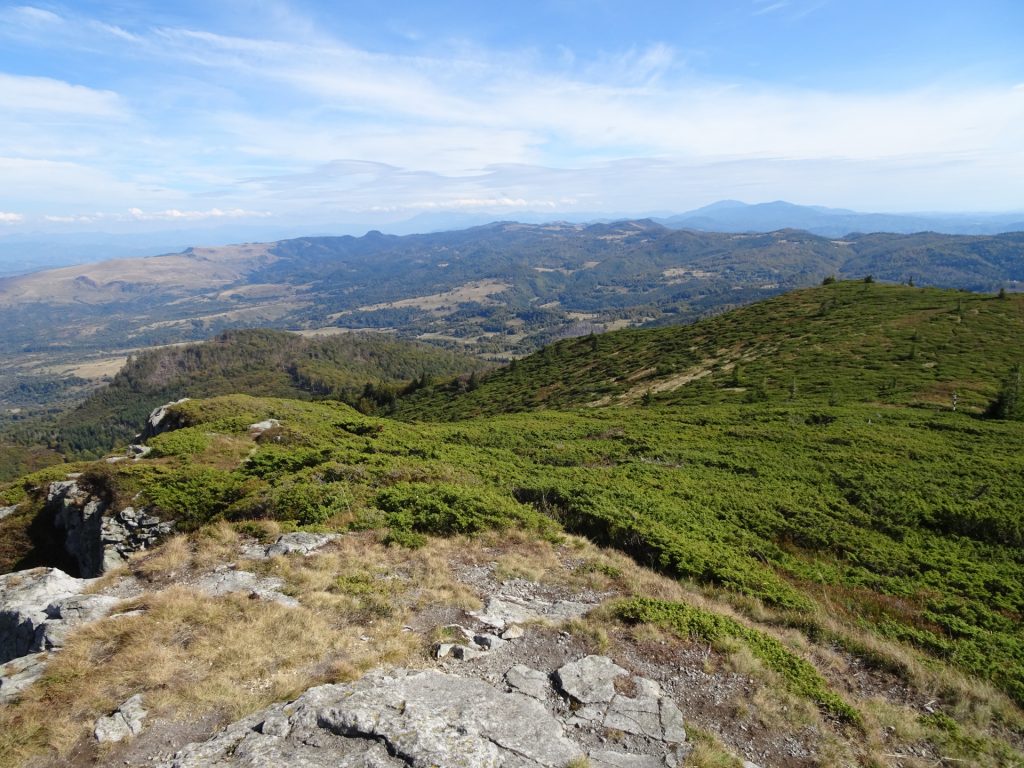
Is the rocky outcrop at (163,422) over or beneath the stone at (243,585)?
beneath

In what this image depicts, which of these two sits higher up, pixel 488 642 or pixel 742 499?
pixel 488 642

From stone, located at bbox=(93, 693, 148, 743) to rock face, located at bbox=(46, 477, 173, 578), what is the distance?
10405 mm

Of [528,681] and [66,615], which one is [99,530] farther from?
[528,681]

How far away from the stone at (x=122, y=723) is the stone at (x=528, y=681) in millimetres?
5533

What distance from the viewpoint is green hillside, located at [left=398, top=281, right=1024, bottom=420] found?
41.9 meters

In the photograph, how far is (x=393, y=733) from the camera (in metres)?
6.79

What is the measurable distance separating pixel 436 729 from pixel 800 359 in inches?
2249

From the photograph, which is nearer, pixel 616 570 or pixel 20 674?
pixel 20 674

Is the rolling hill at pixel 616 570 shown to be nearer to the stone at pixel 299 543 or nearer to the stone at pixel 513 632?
the stone at pixel 513 632

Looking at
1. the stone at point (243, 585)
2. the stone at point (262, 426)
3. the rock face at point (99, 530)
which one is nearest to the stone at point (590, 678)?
the stone at point (243, 585)

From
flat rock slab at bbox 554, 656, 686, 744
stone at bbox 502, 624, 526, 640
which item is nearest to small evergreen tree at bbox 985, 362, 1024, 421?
flat rock slab at bbox 554, 656, 686, 744

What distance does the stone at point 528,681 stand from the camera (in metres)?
8.21

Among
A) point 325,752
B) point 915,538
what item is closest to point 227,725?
point 325,752

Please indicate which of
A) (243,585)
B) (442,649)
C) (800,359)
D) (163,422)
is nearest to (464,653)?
(442,649)
